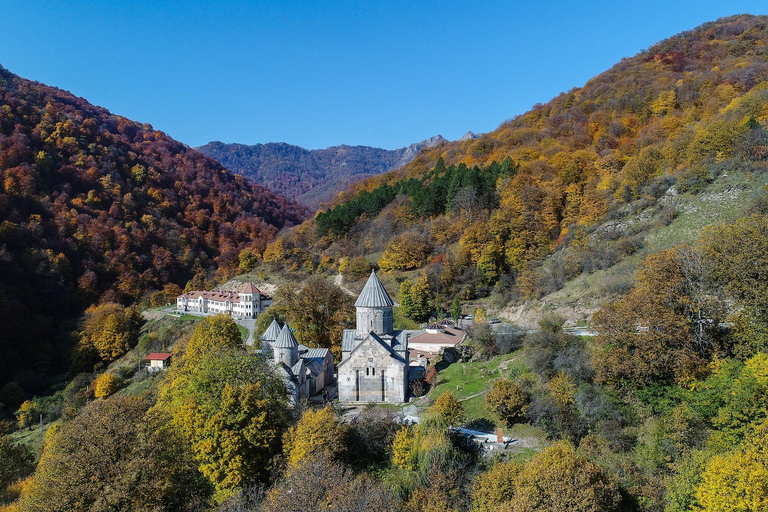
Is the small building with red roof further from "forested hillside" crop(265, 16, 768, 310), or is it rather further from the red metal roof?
"forested hillside" crop(265, 16, 768, 310)

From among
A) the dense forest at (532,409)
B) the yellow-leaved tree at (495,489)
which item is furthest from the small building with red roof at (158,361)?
the yellow-leaved tree at (495,489)

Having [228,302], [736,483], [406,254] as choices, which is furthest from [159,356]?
[736,483]

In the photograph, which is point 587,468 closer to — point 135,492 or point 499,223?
point 135,492

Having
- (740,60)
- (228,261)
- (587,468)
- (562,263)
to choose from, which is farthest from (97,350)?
(740,60)

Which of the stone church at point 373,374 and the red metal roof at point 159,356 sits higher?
the stone church at point 373,374

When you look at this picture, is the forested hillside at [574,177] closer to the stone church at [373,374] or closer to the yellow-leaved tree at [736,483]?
the stone church at [373,374]

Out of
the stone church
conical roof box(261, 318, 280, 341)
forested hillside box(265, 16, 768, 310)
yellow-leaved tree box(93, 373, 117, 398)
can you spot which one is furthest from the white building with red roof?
the stone church
